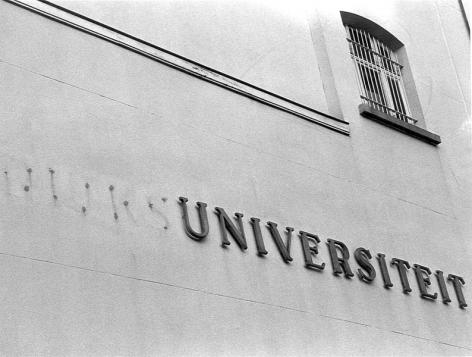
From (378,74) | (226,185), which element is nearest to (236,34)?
(226,185)

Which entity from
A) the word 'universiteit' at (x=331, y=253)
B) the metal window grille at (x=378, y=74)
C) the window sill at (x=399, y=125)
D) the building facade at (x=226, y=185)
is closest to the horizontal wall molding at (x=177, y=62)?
the building facade at (x=226, y=185)

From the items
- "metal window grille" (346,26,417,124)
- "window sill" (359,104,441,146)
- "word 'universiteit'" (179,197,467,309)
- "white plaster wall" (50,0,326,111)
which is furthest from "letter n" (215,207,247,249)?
"metal window grille" (346,26,417,124)

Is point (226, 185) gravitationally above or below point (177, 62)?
below

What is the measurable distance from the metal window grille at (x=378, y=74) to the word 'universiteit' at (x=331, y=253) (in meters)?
3.08

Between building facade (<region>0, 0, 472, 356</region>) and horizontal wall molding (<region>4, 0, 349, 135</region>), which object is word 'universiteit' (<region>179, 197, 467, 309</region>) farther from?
horizontal wall molding (<region>4, 0, 349, 135</region>)

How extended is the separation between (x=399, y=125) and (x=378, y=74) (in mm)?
1376

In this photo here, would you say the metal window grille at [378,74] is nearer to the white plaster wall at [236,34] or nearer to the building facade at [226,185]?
the building facade at [226,185]

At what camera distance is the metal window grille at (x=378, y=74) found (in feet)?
54.7

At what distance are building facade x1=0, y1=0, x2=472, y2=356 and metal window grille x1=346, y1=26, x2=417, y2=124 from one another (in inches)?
1.5

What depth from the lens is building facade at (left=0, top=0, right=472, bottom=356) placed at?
35.4 feet

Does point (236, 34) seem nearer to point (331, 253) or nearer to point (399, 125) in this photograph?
point (399, 125)

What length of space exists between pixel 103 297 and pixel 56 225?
0.85 meters

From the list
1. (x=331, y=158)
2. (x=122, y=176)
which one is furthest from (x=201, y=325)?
(x=331, y=158)

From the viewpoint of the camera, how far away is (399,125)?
1599 centimetres
